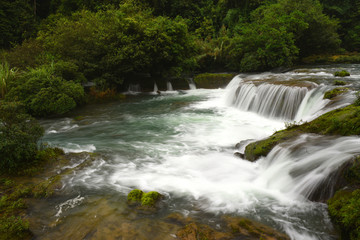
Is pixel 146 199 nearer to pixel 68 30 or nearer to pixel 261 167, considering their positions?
pixel 261 167

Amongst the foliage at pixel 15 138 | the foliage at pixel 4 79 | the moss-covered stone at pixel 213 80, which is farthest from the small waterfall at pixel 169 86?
the foliage at pixel 15 138

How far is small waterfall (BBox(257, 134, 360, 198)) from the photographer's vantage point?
4.96 m

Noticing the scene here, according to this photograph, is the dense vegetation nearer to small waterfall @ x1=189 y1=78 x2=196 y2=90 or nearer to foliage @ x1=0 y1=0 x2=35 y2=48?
foliage @ x1=0 y1=0 x2=35 y2=48

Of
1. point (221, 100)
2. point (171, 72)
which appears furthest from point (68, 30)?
point (221, 100)

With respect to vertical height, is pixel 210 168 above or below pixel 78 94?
below

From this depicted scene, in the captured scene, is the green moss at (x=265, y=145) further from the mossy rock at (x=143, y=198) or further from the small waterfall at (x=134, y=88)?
the small waterfall at (x=134, y=88)

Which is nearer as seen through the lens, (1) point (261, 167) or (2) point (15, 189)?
(2) point (15, 189)

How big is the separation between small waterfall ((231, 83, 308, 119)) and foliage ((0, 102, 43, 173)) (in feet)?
33.7

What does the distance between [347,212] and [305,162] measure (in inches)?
71.0

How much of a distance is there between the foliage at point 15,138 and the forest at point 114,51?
22 millimetres

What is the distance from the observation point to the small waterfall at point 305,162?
16.3 ft

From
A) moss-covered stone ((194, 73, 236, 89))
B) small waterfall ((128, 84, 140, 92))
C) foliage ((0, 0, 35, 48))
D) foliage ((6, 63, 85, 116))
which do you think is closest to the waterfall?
moss-covered stone ((194, 73, 236, 89))

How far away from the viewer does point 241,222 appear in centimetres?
431

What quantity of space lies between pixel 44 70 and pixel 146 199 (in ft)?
37.2
